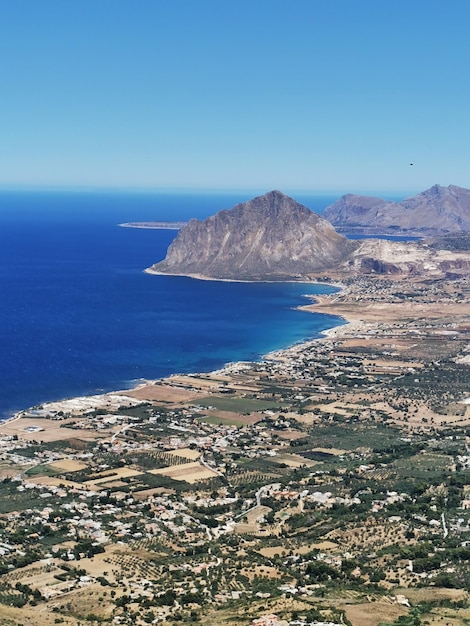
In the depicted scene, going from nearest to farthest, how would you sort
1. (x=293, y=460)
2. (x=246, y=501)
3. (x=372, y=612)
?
1. (x=372, y=612)
2. (x=246, y=501)
3. (x=293, y=460)

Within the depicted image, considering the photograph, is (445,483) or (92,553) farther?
(445,483)

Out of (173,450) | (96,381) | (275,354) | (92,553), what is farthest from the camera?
(275,354)

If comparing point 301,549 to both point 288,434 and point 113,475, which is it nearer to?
point 113,475

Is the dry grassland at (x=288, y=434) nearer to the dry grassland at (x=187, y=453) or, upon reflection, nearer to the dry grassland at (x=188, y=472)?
the dry grassland at (x=187, y=453)

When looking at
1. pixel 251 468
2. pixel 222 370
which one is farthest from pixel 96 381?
pixel 251 468

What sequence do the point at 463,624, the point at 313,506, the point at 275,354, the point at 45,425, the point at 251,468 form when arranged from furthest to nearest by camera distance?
the point at 275,354 < the point at 45,425 < the point at 251,468 < the point at 313,506 < the point at 463,624

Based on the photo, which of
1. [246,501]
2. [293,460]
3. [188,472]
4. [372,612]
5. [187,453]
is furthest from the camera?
[187,453]

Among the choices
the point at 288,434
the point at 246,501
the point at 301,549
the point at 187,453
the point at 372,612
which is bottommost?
the point at 288,434

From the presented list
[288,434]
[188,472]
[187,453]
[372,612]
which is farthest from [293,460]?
[372,612]

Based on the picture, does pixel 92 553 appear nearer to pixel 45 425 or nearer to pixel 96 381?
pixel 45 425

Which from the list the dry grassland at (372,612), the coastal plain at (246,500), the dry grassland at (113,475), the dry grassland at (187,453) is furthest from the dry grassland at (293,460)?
the dry grassland at (372,612)
